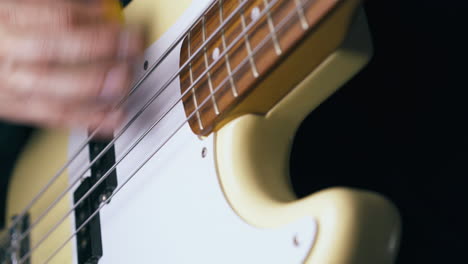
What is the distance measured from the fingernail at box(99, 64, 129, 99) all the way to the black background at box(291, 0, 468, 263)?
8.5 inches

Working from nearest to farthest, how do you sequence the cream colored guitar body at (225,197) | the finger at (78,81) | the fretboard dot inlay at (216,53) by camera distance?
1. the cream colored guitar body at (225,197)
2. the fretboard dot inlay at (216,53)
3. the finger at (78,81)

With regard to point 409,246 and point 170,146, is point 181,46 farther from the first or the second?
point 409,246

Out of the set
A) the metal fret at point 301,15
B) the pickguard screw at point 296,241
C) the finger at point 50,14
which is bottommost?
the pickguard screw at point 296,241

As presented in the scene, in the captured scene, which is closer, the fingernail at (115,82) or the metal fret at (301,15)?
the metal fret at (301,15)

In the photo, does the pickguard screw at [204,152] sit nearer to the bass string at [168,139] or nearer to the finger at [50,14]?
the bass string at [168,139]

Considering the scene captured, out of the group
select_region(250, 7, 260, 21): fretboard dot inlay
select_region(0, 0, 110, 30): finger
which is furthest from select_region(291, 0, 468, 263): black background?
select_region(0, 0, 110, 30): finger

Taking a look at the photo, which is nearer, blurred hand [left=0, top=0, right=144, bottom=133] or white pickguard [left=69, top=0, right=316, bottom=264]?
white pickguard [left=69, top=0, right=316, bottom=264]

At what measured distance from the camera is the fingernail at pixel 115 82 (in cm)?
64

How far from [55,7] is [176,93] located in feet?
0.62

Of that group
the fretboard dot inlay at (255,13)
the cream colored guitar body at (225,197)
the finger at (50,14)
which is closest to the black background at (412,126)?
the cream colored guitar body at (225,197)

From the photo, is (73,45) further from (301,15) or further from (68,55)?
(301,15)

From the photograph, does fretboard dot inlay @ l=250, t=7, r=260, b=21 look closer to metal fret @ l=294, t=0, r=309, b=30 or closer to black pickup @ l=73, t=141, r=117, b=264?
metal fret @ l=294, t=0, r=309, b=30

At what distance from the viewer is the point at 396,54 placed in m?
0.62

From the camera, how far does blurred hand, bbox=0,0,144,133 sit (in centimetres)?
63
